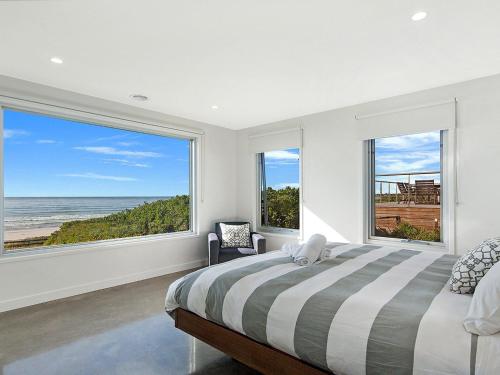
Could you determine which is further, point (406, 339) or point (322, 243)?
point (322, 243)

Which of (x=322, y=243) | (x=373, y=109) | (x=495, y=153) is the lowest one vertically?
(x=322, y=243)

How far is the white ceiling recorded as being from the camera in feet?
6.55

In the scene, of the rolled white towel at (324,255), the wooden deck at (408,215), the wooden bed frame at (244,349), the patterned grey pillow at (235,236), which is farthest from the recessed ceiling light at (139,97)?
the wooden deck at (408,215)

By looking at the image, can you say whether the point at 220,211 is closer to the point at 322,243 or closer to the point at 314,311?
the point at 322,243

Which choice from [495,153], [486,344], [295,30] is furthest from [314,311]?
[495,153]

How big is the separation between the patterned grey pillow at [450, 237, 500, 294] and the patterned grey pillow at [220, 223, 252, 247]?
10.5ft

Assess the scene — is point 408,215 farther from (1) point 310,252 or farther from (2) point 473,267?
(2) point 473,267

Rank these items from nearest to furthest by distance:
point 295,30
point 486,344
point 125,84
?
1. point 486,344
2. point 295,30
3. point 125,84

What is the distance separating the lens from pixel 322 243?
2.50m

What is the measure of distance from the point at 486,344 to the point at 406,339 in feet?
0.95

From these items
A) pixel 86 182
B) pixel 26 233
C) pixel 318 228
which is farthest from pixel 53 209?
pixel 318 228

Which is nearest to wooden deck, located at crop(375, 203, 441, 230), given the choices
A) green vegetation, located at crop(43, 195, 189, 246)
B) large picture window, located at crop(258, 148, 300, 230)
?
large picture window, located at crop(258, 148, 300, 230)

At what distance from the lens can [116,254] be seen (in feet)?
13.1

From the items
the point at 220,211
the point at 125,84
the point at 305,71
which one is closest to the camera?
the point at 305,71
